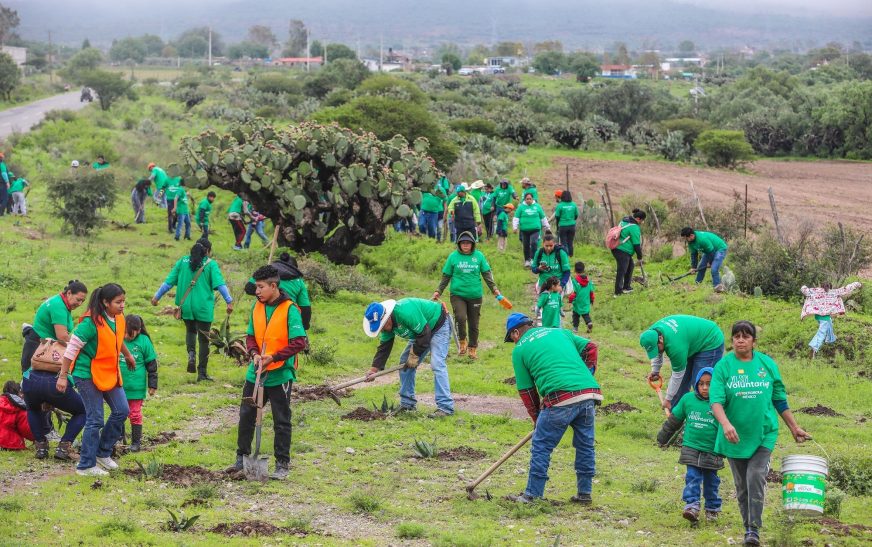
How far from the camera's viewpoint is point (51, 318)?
435 inches

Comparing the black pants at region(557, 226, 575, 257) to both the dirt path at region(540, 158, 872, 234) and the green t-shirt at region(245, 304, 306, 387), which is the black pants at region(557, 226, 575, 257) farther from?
the green t-shirt at region(245, 304, 306, 387)

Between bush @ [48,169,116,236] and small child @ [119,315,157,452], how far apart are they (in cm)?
1585

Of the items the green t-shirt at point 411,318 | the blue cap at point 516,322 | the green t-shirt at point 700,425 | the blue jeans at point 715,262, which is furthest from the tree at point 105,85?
the green t-shirt at point 700,425

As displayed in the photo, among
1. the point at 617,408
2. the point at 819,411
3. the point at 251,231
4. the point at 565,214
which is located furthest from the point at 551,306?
the point at 251,231

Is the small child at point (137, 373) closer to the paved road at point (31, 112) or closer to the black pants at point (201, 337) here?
the black pants at point (201, 337)

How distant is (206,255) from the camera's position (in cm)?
1450

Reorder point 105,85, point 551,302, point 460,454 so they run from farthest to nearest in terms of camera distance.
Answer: point 105,85 < point 551,302 < point 460,454

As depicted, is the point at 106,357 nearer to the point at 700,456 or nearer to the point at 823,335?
the point at 700,456

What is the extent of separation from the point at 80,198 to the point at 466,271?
42.0ft

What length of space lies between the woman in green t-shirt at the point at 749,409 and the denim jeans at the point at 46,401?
569 cm

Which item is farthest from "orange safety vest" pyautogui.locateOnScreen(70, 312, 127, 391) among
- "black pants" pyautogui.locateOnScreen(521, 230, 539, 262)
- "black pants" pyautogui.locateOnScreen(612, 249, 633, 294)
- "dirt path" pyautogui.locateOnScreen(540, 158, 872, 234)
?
"dirt path" pyautogui.locateOnScreen(540, 158, 872, 234)

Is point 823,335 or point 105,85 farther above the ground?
point 105,85

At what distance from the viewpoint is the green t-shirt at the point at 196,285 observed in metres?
14.4

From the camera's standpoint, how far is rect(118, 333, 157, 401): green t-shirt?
11.1 metres
